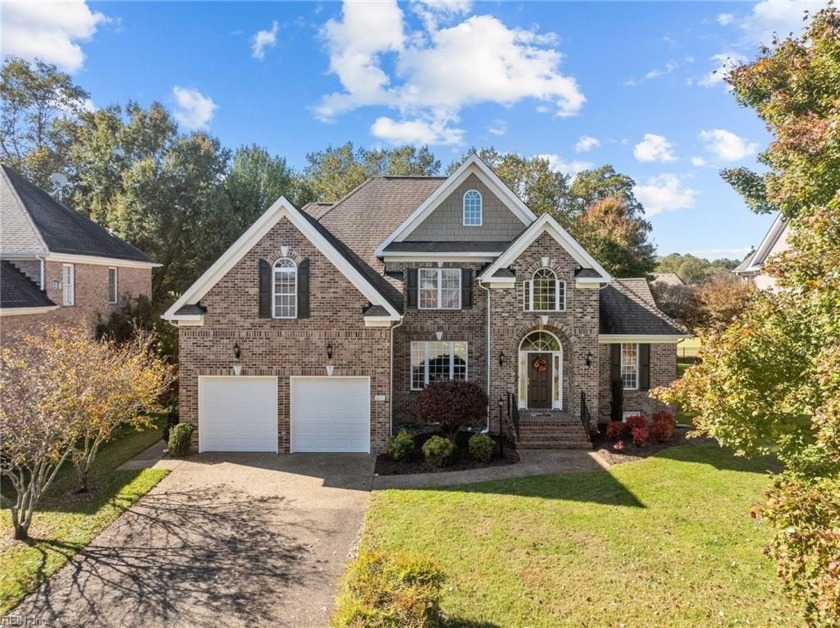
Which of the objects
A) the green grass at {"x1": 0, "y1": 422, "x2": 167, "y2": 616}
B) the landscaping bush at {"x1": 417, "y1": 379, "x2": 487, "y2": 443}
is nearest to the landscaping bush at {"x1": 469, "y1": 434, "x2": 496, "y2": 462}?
the landscaping bush at {"x1": 417, "y1": 379, "x2": 487, "y2": 443}

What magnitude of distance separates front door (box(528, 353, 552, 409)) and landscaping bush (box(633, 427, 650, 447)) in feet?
9.77

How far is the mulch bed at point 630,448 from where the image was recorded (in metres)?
13.4

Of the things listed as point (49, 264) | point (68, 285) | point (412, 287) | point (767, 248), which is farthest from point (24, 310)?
point (767, 248)

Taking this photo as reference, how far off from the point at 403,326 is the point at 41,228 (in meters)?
14.4

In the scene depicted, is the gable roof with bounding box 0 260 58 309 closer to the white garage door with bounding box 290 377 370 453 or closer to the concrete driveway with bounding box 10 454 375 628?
the concrete driveway with bounding box 10 454 375 628

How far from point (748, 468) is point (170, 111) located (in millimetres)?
37957

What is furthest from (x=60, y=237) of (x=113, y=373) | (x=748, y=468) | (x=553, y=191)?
(x=553, y=191)

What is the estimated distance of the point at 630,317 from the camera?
16984 mm

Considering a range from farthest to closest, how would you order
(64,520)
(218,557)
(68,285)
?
1. (68,285)
2. (64,520)
3. (218,557)

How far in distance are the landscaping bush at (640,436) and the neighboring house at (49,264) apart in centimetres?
1992

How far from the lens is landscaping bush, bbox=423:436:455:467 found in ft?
41.2

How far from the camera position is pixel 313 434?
1399cm

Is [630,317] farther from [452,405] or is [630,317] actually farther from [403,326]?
[403,326]

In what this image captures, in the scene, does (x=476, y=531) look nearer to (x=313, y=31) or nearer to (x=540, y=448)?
(x=540, y=448)
